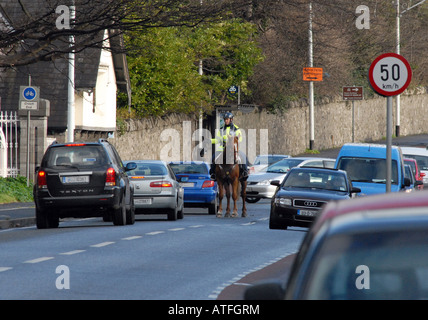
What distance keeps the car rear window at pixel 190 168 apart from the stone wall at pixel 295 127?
44.5 feet

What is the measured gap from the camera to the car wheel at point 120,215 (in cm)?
2011

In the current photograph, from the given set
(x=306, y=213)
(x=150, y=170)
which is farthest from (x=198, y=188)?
(x=306, y=213)

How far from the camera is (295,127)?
5797 cm

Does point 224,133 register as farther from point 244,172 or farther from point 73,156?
point 73,156

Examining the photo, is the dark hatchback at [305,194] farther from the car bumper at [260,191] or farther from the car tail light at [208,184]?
the car bumper at [260,191]

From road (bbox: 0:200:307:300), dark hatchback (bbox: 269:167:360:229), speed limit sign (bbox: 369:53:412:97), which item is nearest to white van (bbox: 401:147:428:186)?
dark hatchback (bbox: 269:167:360:229)

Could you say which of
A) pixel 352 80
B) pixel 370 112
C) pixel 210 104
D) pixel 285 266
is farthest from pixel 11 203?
pixel 370 112

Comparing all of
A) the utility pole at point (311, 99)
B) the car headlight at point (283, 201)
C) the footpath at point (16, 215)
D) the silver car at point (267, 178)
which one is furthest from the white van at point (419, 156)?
the car headlight at point (283, 201)

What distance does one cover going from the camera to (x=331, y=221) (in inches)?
154

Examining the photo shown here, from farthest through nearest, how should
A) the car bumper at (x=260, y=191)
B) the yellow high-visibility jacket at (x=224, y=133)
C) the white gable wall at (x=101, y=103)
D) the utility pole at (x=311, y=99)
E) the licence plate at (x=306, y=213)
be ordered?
the utility pole at (x=311, y=99) < the white gable wall at (x=101, y=103) < the car bumper at (x=260, y=191) < the yellow high-visibility jacket at (x=224, y=133) < the licence plate at (x=306, y=213)

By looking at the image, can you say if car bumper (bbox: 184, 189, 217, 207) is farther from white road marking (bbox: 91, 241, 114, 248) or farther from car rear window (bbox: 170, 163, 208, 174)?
white road marking (bbox: 91, 241, 114, 248)

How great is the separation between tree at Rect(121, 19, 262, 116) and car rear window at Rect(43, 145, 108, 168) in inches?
775

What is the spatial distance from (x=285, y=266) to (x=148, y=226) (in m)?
7.76
